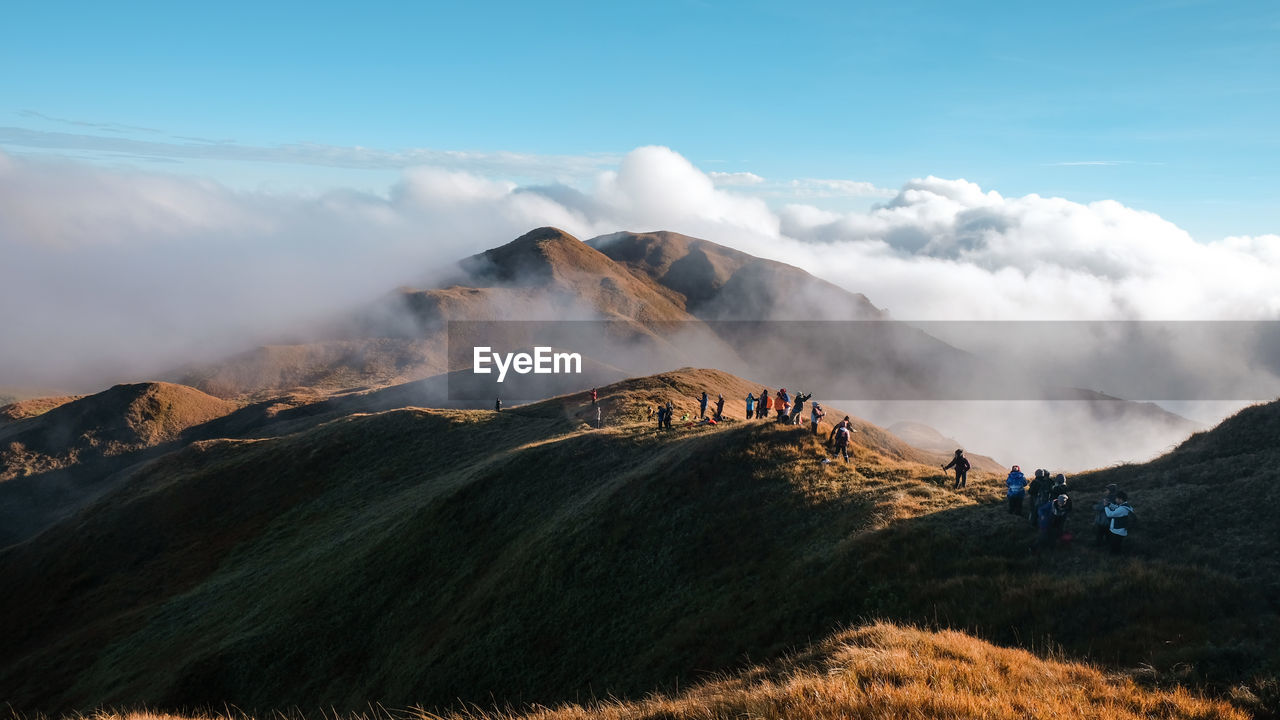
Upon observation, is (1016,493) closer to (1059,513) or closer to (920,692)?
(1059,513)

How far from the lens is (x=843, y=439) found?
30891 millimetres

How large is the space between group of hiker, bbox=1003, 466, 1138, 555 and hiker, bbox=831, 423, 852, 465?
8.02 meters

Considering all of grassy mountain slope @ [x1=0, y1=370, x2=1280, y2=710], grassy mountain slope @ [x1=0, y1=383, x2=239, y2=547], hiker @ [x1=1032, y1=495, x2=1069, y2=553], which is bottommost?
grassy mountain slope @ [x1=0, y1=383, x2=239, y2=547]

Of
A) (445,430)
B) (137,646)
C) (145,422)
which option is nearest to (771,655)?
(137,646)

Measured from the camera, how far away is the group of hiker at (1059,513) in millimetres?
19562

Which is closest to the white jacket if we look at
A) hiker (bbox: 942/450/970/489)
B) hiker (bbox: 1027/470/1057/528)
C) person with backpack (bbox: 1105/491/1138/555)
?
person with backpack (bbox: 1105/491/1138/555)

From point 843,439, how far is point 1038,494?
31.4 feet

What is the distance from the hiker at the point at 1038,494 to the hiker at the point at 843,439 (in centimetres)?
894

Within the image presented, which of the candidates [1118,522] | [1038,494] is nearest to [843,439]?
[1038,494]

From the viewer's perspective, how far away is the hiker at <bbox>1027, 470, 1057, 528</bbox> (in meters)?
21.9

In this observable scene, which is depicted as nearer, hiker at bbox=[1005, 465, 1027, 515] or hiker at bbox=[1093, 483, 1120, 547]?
hiker at bbox=[1093, 483, 1120, 547]

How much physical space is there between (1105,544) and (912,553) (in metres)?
5.52

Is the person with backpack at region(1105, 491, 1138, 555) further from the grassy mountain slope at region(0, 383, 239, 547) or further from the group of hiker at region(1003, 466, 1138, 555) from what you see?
the grassy mountain slope at region(0, 383, 239, 547)

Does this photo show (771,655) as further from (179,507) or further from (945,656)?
(179,507)
